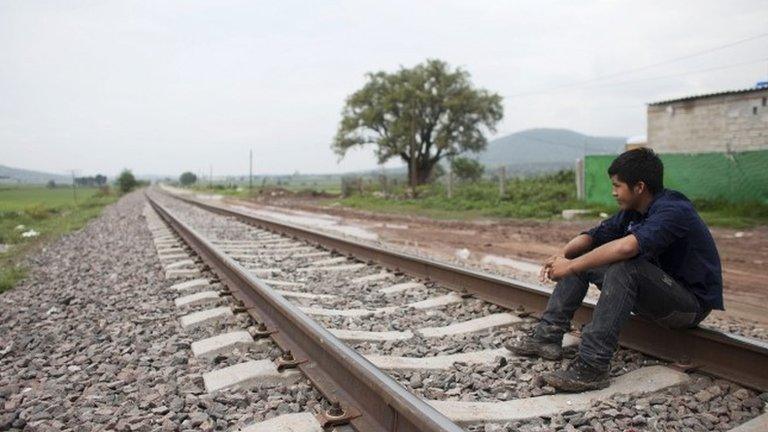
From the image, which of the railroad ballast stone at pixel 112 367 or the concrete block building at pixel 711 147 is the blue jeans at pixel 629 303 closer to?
the railroad ballast stone at pixel 112 367

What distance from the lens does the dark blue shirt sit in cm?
273

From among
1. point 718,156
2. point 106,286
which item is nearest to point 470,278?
point 106,286

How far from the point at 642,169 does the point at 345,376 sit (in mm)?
1855

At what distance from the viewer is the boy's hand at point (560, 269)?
Result: 3074 millimetres

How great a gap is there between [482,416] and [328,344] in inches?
34.1

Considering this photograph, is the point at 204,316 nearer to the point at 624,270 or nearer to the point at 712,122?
the point at 624,270

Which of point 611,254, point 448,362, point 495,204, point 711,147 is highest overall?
point 711,147

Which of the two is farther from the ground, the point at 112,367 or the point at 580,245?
the point at 580,245

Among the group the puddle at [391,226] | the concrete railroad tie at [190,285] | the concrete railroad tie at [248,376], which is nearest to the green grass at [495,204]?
the puddle at [391,226]

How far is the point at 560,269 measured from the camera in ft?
10.3

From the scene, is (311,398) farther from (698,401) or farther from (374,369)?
(698,401)

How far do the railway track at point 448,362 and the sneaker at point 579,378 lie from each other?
0.04 meters

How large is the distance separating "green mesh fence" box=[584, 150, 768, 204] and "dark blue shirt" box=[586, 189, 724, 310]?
37.4 ft

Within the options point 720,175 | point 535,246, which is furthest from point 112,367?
point 720,175
